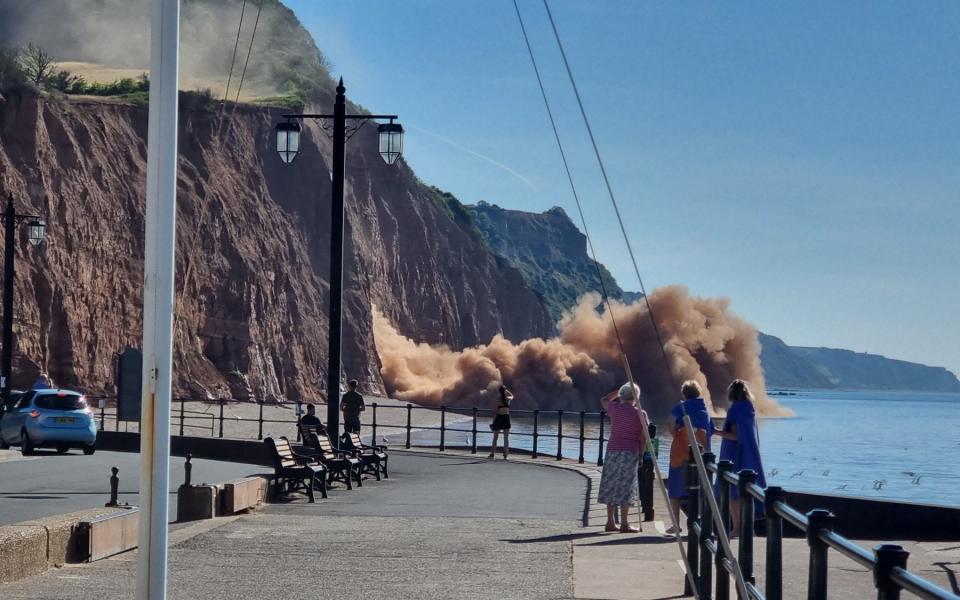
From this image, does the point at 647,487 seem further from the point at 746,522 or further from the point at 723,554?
the point at 746,522

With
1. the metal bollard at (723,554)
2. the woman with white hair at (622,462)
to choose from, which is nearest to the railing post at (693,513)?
the metal bollard at (723,554)

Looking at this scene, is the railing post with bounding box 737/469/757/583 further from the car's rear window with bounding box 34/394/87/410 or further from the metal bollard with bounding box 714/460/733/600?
the car's rear window with bounding box 34/394/87/410

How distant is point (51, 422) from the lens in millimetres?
25641

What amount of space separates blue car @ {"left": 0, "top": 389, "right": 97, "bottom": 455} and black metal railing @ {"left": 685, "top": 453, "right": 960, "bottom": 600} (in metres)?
19.5

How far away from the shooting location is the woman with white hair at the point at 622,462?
12602mm

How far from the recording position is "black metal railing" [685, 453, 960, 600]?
10.4 ft

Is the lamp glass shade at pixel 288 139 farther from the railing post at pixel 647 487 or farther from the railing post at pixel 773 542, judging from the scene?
the railing post at pixel 773 542

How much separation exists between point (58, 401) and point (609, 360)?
3177 inches

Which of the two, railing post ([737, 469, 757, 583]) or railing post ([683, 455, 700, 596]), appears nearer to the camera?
railing post ([737, 469, 757, 583])

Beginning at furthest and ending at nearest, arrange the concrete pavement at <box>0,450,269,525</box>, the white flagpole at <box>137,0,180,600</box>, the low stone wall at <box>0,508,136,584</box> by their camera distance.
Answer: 1. the concrete pavement at <box>0,450,269,525</box>
2. the low stone wall at <box>0,508,136,584</box>
3. the white flagpole at <box>137,0,180,600</box>

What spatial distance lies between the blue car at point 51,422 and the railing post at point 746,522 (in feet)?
70.2

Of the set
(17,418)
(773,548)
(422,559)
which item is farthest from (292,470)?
(17,418)

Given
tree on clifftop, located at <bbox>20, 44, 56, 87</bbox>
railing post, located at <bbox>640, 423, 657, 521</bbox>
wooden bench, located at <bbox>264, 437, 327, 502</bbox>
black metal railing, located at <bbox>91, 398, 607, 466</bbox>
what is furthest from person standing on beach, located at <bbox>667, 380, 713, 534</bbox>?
tree on clifftop, located at <bbox>20, 44, 56, 87</bbox>

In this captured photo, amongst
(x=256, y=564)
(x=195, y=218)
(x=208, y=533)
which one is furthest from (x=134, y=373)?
(x=195, y=218)
